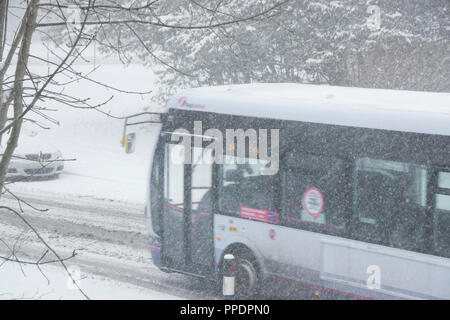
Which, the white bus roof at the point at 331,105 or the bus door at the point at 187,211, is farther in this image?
the bus door at the point at 187,211

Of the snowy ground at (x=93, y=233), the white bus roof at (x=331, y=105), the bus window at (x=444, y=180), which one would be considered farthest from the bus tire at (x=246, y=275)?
the bus window at (x=444, y=180)

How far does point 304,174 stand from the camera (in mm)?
8273

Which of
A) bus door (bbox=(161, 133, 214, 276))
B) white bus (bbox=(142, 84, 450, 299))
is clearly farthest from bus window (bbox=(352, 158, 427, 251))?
bus door (bbox=(161, 133, 214, 276))

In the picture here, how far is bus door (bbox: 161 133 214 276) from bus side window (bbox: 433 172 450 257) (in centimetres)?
319

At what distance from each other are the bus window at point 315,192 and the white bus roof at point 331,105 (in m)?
0.55

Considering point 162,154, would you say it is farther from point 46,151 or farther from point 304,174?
point 46,151

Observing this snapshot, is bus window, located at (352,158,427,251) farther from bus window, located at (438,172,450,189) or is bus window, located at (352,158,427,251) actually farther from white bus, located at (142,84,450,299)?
bus window, located at (438,172,450,189)

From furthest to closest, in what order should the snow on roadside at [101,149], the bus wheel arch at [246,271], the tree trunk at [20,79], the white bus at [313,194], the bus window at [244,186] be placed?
→ the snow on roadside at [101,149] → the bus wheel arch at [246,271] → the bus window at [244,186] → the white bus at [313,194] → the tree trunk at [20,79]

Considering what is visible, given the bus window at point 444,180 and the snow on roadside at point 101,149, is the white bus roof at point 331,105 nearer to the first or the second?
the bus window at point 444,180

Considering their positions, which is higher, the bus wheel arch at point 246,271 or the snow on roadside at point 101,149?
the snow on roadside at point 101,149

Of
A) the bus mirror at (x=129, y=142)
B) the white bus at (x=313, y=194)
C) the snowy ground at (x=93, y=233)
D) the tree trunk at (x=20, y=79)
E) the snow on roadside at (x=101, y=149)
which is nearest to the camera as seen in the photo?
the tree trunk at (x=20, y=79)

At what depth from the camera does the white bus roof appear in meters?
7.47

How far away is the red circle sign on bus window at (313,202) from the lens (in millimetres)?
8125
